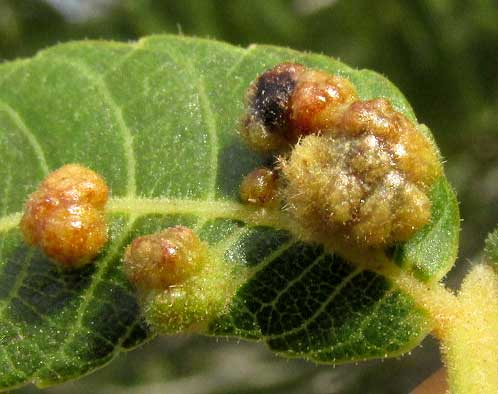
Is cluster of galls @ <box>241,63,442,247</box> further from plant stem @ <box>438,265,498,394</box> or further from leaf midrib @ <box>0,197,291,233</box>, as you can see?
plant stem @ <box>438,265,498,394</box>

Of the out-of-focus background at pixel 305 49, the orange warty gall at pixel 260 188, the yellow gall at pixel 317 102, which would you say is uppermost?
the out-of-focus background at pixel 305 49

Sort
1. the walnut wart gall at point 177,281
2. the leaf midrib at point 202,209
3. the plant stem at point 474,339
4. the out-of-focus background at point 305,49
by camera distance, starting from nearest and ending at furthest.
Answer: the plant stem at point 474,339 < the walnut wart gall at point 177,281 < the leaf midrib at point 202,209 < the out-of-focus background at point 305,49

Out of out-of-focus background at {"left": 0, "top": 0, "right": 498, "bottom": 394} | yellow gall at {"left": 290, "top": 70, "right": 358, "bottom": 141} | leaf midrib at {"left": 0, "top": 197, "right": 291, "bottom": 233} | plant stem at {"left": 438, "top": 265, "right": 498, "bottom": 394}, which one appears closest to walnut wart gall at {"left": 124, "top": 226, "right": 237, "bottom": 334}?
leaf midrib at {"left": 0, "top": 197, "right": 291, "bottom": 233}

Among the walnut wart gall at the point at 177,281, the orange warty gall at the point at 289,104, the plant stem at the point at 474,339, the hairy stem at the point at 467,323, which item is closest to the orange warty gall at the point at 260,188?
the orange warty gall at the point at 289,104

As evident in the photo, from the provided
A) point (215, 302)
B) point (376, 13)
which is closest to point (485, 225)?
point (376, 13)

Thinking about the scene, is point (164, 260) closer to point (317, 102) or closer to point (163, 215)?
point (163, 215)

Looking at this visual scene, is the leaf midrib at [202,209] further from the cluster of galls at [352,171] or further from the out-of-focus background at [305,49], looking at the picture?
the out-of-focus background at [305,49]
